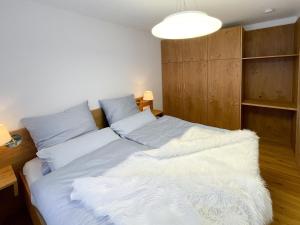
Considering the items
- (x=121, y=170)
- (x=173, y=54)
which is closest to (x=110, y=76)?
(x=173, y=54)

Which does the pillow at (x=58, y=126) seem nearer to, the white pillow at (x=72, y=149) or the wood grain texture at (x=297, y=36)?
the white pillow at (x=72, y=149)

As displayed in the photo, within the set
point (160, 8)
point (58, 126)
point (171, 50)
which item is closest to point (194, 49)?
point (171, 50)

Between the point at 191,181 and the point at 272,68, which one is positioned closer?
the point at 191,181

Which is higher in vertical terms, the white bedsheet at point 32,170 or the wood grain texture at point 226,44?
the wood grain texture at point 226,44

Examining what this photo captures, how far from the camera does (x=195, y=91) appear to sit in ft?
12.1

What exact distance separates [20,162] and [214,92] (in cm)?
301

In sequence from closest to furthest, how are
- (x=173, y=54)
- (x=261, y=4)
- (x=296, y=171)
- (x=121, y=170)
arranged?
(x=121, y=170), (x=261, y=4), (x=296, y=171), (x=173, y=54)

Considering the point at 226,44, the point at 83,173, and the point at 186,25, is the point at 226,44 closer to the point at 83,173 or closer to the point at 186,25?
the point at 186,25

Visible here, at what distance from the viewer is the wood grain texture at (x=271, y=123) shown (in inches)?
130

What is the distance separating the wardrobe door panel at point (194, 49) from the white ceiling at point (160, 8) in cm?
55

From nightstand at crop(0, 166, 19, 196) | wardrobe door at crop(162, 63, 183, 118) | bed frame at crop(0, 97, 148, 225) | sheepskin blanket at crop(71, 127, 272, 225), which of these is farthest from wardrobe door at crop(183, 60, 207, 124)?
nightstand at crop(0, 166, 19, 196)

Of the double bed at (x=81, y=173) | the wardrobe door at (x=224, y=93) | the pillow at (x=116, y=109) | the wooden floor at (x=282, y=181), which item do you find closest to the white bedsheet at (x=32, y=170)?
the double bed at (x=81, y=173)

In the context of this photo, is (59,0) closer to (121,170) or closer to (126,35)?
(126,35)

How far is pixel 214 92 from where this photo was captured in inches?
136
